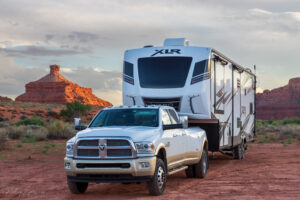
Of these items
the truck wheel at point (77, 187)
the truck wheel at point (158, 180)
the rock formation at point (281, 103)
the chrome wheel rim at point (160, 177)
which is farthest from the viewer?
the rock formation at point (281, 103)

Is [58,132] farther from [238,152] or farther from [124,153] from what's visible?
[124,153]

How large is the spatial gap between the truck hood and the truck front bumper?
0.49 metres

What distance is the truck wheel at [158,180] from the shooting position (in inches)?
392

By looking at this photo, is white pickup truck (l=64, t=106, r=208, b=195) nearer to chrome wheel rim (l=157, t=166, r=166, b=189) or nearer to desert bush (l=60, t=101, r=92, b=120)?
chrome wheel rim (l=157, t=166, r=166, b=189)

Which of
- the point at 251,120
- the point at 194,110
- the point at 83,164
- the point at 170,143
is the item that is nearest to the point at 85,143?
the point at 83,164

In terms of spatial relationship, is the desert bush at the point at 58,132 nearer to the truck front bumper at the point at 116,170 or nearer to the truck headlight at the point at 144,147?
the truck front bumper at the point at 116,170

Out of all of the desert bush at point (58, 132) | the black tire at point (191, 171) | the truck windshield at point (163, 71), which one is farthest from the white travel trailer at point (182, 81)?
the desert bush at point (58, 132)

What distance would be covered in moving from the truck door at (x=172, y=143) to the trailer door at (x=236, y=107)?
6.46m

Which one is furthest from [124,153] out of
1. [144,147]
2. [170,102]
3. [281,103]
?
[281,103]

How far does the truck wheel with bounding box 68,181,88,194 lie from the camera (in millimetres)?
10422

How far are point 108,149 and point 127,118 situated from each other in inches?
72.8

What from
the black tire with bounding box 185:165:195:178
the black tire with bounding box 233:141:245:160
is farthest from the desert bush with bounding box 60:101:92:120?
the black tire with bounding box 185:165:195:178

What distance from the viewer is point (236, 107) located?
61.4 feet

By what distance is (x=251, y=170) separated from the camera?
15.3 m
